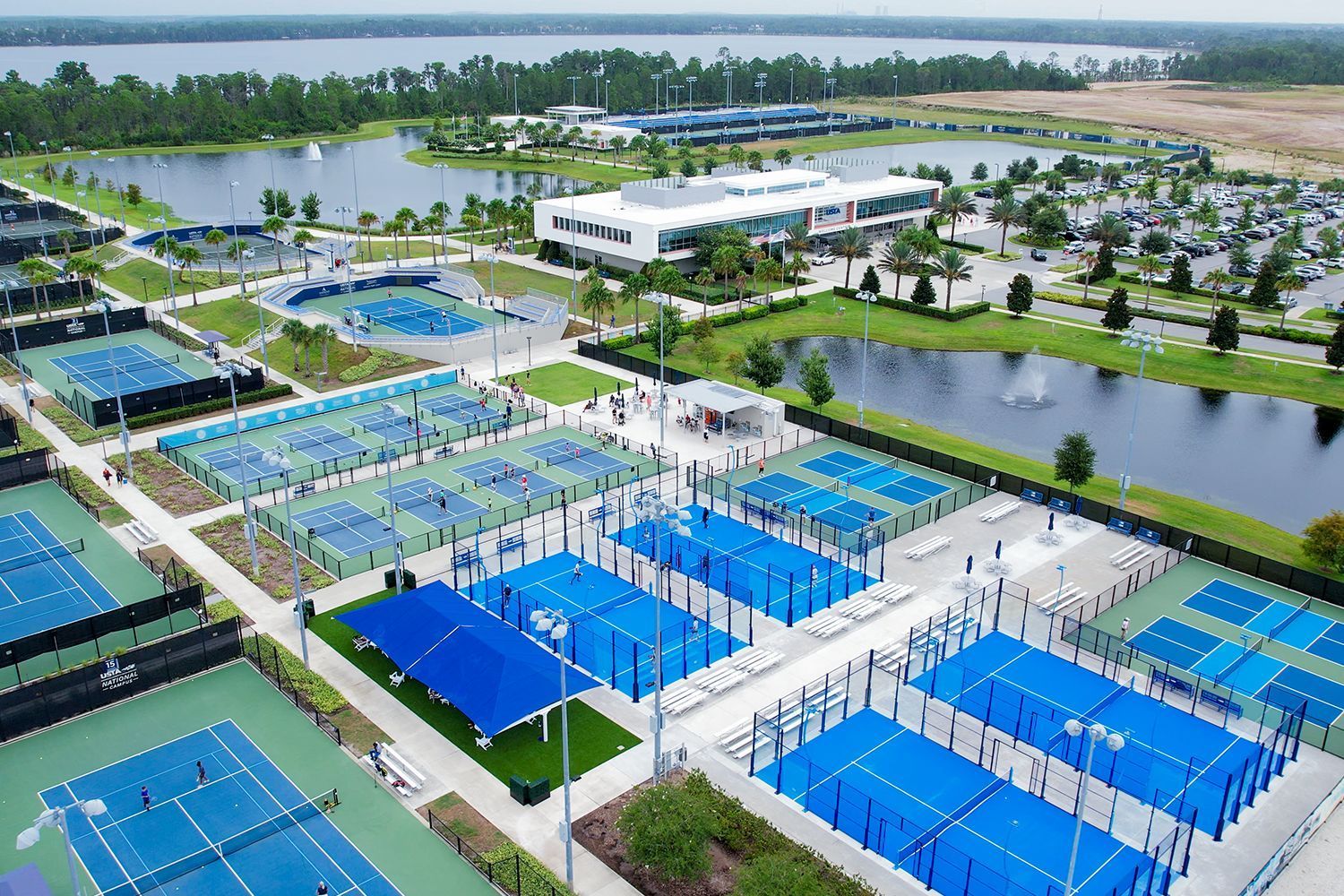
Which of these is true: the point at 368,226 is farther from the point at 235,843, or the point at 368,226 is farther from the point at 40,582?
the point at 235,843

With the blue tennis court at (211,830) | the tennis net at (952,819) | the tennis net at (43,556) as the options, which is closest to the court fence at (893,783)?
the tennis net at (952,819)

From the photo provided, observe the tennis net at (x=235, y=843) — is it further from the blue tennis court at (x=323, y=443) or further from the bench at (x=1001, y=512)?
the bench at (x=1001, y=512)

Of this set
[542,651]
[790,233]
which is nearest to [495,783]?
[542,651]

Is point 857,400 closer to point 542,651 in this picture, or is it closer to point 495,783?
point 542,651

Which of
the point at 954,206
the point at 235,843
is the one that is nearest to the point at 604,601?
the point at 235,843

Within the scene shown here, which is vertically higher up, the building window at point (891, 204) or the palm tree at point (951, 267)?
the building window at point (891, 204)

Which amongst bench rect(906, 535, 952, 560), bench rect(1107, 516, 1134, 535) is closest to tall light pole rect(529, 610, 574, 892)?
bench rect(906, 535, 952, 560)

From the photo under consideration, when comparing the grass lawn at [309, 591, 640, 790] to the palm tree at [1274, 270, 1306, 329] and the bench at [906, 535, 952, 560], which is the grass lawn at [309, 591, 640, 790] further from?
the palm tree at [1274, 270, 1306, 329]
